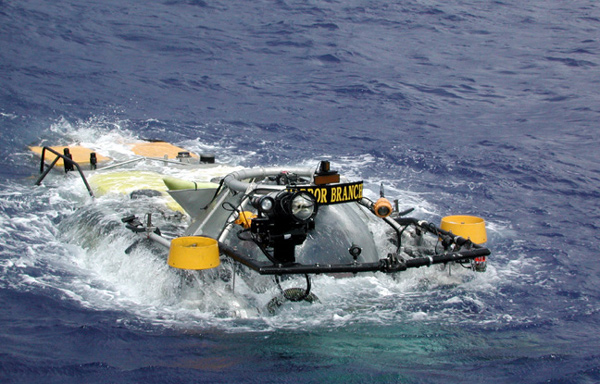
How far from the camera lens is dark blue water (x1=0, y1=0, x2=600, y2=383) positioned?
5.89 metres

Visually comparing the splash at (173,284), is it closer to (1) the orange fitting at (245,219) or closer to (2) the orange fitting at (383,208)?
(1) the orange fitting at (245,219)

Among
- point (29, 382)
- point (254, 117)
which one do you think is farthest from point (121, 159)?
point (29, 382)

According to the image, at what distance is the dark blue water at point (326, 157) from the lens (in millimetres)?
5887

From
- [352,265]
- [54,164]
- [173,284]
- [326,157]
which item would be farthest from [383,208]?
[326,157]

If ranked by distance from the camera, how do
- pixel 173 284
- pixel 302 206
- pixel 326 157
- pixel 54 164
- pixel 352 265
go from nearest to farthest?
pixel 302 206, pixel 352 265, pixel 173 284, pixel 54 164, pixel 326 157

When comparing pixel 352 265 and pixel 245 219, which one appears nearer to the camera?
pixel 352 265

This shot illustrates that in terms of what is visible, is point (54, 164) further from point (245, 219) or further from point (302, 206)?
point (302, 206)

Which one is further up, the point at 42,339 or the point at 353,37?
the point at 353,37

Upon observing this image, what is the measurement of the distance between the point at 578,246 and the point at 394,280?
10.2 ft

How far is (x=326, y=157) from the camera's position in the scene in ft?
45.5

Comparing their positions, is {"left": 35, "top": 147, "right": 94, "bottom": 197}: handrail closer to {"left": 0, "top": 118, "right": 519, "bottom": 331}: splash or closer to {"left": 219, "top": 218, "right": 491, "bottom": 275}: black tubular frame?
{"left": 0, "top": 118, "right": 519, "bottom": 331}: splash

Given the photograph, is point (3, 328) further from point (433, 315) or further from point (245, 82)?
point (245, 82)

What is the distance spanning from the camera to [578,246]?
9281mm

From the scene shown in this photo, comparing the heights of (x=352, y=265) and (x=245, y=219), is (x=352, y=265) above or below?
below
